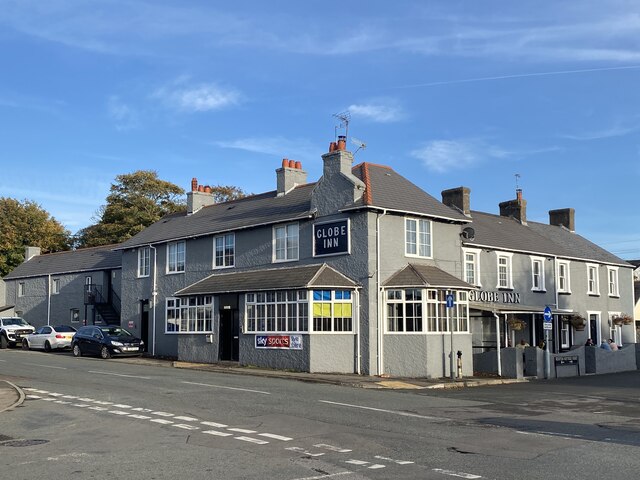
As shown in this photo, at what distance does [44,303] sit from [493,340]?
3189cm

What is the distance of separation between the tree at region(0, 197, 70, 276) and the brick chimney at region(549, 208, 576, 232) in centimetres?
4479

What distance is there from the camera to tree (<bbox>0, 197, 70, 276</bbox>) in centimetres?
6431

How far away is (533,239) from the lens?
38.1 metres

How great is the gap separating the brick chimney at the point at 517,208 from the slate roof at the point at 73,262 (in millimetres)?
23167

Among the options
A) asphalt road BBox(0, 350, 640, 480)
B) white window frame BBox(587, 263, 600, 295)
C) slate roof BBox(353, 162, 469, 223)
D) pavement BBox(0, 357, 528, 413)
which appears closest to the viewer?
asphalt road BBox(0, 350, 640, 480)

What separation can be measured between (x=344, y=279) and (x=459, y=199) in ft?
32.6

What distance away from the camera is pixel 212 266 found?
3366 cm

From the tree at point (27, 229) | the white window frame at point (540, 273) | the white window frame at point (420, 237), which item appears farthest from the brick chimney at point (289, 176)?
the tree at point (27, 229)

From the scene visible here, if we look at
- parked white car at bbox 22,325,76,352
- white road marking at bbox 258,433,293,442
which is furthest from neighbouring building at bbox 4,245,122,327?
white road marking at bbox 258,433,293,442

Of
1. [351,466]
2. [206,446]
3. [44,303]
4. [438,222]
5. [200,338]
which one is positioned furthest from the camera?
[44,303]

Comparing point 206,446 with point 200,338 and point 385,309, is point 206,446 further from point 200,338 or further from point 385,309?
point 200,338

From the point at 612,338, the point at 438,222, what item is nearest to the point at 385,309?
the point at 438,222

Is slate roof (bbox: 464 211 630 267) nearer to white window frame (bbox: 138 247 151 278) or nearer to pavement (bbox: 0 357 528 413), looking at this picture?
pavement (bbox: 0 357 528 413)

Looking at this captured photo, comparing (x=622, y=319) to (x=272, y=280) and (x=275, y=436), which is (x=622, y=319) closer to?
(x=272, y=280)
